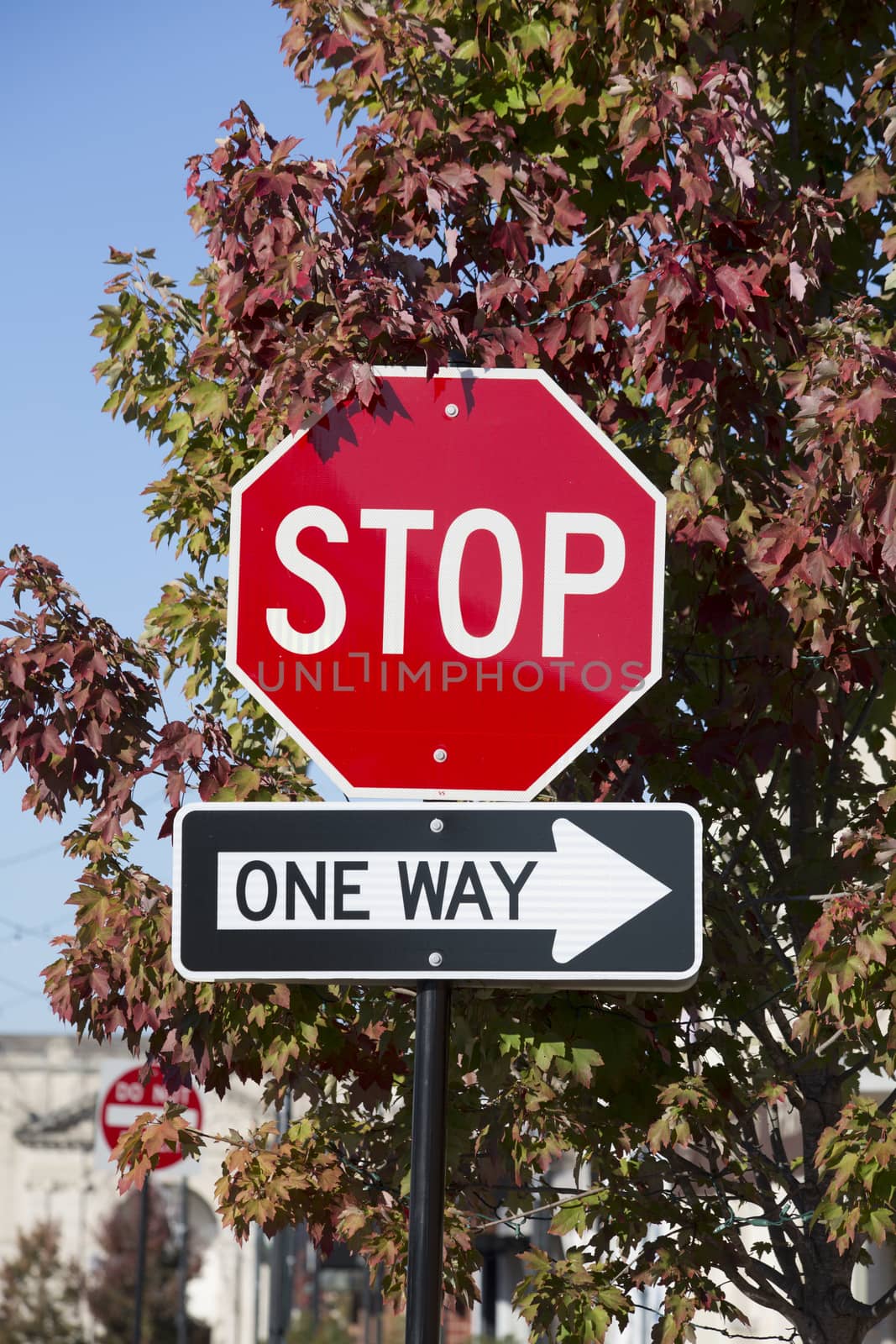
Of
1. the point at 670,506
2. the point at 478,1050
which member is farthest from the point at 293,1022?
the point at 670,506

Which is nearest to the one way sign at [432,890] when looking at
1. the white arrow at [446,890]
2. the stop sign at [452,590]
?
the white arrow at [446,890]

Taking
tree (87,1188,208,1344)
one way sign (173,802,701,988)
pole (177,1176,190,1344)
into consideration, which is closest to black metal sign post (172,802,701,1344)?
one way sign (173,802,701,988)

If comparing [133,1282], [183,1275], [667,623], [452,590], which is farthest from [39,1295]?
[452,590]

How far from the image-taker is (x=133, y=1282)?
53.1 meters

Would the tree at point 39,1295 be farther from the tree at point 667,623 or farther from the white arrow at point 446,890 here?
the white arrow at point 446,890

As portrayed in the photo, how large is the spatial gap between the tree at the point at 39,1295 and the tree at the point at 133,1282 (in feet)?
3.02

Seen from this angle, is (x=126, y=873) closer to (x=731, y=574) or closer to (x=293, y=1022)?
(x=293, y=1022)

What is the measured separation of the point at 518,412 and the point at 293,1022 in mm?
2002

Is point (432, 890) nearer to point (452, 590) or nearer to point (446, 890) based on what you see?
point (446, 890)

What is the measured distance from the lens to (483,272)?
15.2 ft

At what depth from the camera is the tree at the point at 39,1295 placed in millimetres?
53719

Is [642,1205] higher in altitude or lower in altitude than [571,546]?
lower

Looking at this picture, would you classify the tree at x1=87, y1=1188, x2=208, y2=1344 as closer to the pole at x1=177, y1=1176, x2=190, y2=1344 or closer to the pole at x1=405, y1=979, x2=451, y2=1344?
the pole at x1=177, y1=1176, x2=190, y2=1344

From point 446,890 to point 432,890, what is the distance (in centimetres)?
2
